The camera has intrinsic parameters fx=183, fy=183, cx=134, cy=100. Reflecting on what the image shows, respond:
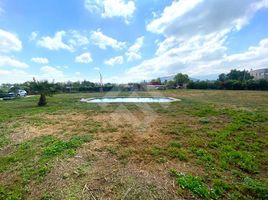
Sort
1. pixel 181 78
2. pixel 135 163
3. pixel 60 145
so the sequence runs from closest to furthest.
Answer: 1. pixel 135 163
2. pixel 60 145
3. pixel 181 78

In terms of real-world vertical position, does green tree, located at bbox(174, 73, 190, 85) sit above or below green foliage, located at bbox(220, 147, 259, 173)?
above

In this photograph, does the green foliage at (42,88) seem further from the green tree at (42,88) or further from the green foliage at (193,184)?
the green foliage at (193,184)

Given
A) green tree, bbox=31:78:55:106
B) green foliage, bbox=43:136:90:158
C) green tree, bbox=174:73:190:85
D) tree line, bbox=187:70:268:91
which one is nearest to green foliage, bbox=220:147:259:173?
green foliage, bbox=43:136:90:158

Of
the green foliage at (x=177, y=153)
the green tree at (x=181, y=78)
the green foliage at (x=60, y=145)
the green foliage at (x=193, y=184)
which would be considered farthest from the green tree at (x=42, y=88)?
the green tree at (x=181, y=78)

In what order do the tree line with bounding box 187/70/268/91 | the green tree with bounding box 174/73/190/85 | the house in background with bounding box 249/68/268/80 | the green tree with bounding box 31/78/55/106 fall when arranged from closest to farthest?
the green tree with bounding box 31/78/55/106 → the tree line with bounding box 187/70/268/91 → the green tree with bounding box 174/73/190/85 → the house in background with bounding box 249/68/268/80

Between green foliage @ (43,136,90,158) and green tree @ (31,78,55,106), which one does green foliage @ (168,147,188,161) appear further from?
green tree @ (31,78,55,106)

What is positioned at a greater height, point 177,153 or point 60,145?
point 60,145

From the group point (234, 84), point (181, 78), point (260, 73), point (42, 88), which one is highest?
point (260, 73)

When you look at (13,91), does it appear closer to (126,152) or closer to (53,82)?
(53,82)

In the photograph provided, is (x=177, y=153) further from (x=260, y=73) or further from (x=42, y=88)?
(x=260, y=73)

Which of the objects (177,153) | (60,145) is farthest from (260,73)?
(60,145)

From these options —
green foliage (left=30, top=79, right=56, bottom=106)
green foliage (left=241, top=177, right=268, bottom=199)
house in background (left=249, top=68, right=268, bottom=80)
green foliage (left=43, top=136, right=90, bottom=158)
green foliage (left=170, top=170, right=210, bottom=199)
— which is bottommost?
green foliage (left=241, top=177, right=268, bottom=199)

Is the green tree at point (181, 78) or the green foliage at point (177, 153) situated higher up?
the green tree at point (181, 78)

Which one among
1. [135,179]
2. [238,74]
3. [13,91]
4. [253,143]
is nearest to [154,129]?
[253,143]
